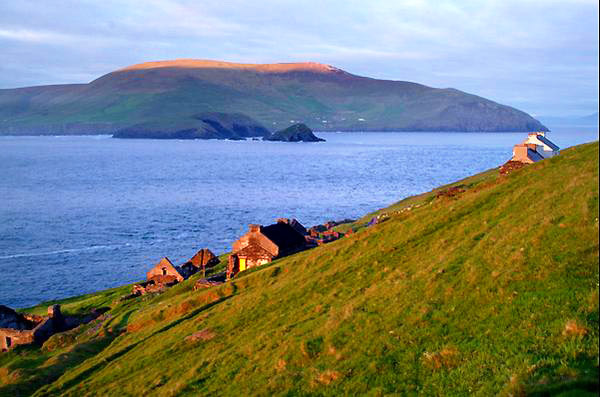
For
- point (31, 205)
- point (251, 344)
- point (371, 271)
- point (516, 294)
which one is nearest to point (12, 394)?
point (251, 344)

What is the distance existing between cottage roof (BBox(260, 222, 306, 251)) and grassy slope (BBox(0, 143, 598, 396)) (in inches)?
688

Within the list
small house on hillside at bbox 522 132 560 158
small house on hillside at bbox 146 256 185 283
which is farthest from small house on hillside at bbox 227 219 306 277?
small house on hillside at bbox 522 132 560 158

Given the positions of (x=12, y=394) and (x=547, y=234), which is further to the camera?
(x=12, y=394)

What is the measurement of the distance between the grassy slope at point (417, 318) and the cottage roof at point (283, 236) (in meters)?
17.5

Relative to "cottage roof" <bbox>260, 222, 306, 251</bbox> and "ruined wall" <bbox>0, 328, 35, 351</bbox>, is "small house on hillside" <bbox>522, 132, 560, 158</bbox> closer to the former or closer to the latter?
"cottage roof" <bbox>260, 222, 306, 251</bbox>

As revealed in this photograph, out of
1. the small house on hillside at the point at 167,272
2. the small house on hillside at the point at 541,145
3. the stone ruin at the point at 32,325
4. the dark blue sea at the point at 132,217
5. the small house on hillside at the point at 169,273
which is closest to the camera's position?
the stone ruin at the point at 32,325

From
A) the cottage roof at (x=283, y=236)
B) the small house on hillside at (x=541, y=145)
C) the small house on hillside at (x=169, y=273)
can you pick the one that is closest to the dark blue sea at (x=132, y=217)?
the small house on hillside at (x=169, y=273)

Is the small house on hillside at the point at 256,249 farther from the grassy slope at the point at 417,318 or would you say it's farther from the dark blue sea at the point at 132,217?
the dark blue sea at the point at 132,217

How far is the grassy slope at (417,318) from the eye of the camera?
15.5 meters

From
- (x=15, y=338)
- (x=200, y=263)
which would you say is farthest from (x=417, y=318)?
(x=200, y=263)

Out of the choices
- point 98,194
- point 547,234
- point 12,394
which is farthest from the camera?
point 98,194

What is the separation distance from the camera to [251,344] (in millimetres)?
25672

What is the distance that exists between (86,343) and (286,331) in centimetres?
2474

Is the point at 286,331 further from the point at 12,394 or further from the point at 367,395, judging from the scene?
the point at 12,394
